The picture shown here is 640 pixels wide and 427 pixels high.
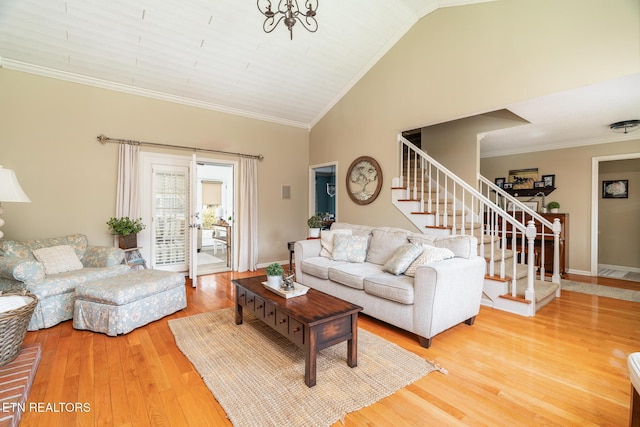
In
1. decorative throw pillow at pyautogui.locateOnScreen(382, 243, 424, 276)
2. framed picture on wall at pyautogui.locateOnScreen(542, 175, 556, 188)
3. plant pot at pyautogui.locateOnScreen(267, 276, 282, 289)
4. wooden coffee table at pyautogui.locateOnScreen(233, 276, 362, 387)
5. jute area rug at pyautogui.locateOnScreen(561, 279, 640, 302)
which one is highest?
framed picture on wall at pyautogui.locateOnScreen(542, 175, 556, 188)

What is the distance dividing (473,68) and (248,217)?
13.6 feet

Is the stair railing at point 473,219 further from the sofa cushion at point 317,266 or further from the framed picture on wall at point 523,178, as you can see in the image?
the sofa cushion at point 317,266

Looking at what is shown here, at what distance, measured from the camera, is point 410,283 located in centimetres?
265

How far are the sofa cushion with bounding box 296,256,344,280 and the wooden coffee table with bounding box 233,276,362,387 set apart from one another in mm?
929

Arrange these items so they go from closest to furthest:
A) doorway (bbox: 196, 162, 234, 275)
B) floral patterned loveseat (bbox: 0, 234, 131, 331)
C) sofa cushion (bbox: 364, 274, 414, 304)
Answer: sofa cushion (bbox: 364, 274, 414, 304) < floral patterned loveseat (bbox: 0, 234, 131, 331) < doorway (bbox: 196, 162, 234, 275)

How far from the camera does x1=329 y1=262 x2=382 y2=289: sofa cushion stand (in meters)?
3.04

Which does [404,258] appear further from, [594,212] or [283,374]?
[594,212]

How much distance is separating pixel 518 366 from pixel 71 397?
3.15 m

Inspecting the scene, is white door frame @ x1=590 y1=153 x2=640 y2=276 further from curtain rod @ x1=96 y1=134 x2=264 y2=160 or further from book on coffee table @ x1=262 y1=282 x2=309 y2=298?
curtain rod @ x1=96 y1=134 x2=264 y2=160

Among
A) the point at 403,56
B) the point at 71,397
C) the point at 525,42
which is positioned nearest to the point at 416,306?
the point at 71,397

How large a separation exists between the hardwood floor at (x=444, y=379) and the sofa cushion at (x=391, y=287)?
392mm

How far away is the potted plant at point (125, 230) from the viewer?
3941 mm

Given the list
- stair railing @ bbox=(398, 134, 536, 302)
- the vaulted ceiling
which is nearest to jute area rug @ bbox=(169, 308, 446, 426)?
stair railing @ bbox=(398, 134, 536, 302)

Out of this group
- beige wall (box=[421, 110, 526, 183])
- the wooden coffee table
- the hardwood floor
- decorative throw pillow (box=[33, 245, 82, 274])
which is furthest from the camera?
beige wall (box=[421, 110, 526, 183])
